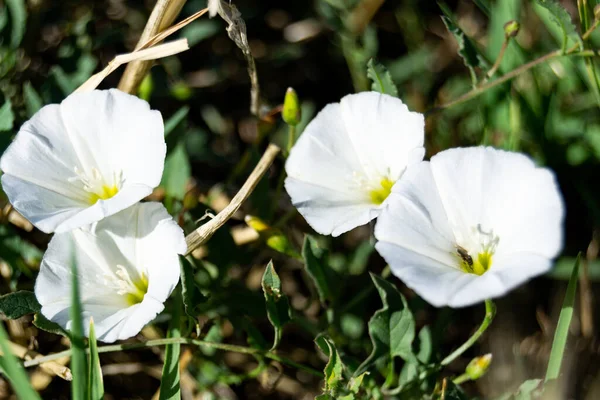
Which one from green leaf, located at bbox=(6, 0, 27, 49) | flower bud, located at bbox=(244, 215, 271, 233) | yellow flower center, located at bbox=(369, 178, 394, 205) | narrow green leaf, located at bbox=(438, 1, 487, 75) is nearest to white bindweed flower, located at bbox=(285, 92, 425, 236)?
yellow flower center, located at bbox=(369, 178, 394, 205)

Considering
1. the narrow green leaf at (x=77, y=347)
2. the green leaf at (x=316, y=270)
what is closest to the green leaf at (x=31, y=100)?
the narrow green leaf at (x=77, y=347)

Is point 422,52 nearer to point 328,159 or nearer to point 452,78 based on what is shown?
point 452,78

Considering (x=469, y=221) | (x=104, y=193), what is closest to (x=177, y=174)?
(x=104, y=193)

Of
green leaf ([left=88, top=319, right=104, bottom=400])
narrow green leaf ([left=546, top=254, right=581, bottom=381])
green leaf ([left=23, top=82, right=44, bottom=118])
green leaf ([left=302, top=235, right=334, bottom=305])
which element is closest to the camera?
green leaf ([left=88, top=319, right=104, bottom=400])

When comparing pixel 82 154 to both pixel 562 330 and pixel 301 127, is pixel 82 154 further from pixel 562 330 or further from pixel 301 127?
pixel 562 330

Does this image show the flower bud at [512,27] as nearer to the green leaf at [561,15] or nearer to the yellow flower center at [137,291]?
the green leaf at [561,15]

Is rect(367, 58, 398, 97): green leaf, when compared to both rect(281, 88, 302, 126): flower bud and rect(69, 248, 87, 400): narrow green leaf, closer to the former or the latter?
rect(281, 88, 302, 126): flower bud

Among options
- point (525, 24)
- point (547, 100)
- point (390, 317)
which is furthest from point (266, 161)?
point (525, 24)
